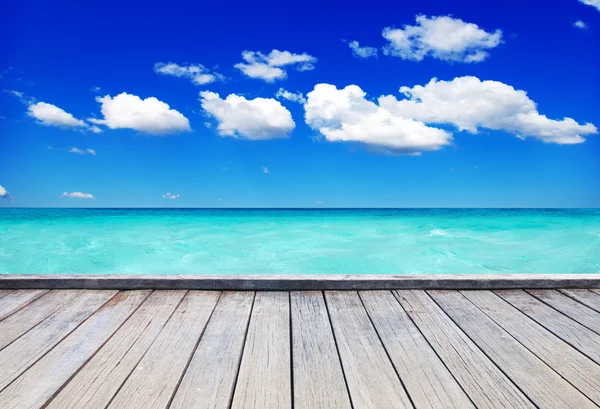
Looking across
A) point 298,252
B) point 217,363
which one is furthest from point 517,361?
point 298,252

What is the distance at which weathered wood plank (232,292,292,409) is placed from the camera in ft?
3.79

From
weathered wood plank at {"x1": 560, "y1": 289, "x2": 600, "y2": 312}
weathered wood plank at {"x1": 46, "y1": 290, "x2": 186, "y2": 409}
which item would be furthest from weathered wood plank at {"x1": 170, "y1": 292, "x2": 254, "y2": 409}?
weathered wood plank at {"x1": 560, "y1": 289, "x2": 600, "y2": 312}

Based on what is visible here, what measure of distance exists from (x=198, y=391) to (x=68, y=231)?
14.1m

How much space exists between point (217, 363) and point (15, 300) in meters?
1.37

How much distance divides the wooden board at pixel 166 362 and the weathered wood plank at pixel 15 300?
0.79 metres

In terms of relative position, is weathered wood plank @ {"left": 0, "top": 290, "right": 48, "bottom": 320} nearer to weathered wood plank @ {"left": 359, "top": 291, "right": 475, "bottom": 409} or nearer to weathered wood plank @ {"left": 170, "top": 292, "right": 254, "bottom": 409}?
weathered wood plank @ {"left": 170, "top": 292, "right": 254, "bottom": 409}

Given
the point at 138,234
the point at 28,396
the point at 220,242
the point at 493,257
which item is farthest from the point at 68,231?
the point at 28,396

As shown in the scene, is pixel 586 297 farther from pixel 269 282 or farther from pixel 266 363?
pixel 266 363

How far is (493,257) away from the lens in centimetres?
813

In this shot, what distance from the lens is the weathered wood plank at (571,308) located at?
181 cm

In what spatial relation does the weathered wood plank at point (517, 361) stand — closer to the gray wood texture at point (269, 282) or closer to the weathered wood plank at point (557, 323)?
the weathered wood plank at point (557, 323)

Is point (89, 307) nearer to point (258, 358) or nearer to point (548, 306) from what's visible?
point (258, 358)

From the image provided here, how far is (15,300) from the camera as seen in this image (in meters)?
2.08

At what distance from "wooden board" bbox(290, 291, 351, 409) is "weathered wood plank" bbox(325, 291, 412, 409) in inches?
1.2
